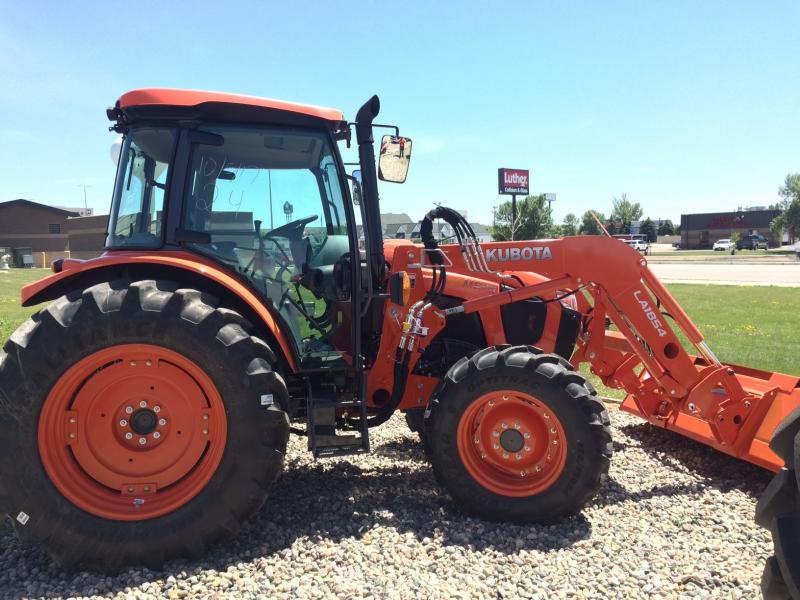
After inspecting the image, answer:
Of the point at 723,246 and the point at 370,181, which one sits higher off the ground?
the point at 723,246

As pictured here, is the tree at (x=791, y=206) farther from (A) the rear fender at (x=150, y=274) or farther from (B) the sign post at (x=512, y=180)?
(A) the rear fender at (x=150, y=274)

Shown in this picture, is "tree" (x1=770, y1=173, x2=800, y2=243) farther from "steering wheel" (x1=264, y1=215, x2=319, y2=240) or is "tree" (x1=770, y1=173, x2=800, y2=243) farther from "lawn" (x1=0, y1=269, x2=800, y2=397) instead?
"steering wheel" (x1=264, y1=215, x2=319, y2=240)

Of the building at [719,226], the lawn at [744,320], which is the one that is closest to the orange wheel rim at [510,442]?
the lawn at [744,320]

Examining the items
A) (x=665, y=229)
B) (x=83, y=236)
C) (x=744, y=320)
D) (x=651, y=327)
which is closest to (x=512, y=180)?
(x=744, y=320)

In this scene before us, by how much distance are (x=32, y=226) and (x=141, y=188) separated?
58.2 metres

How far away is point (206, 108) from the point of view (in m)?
3.42

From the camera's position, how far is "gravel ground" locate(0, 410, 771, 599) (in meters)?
2.88

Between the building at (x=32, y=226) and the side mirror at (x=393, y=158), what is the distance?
56.3 metres

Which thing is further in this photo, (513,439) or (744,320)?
(744,320)

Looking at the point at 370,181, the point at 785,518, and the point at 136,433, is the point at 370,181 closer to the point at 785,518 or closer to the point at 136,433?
the point at 136,433

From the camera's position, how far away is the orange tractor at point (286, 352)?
3014 millimetres

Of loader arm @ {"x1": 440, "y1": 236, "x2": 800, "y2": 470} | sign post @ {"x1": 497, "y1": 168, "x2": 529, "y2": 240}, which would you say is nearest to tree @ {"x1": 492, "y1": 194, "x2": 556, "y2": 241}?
sign post @ {"x1": 497, "y1": 168, "x2": 529, "y2": 240}

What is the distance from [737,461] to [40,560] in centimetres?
457

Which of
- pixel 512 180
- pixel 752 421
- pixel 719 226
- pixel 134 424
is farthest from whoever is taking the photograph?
pixel 719 226
